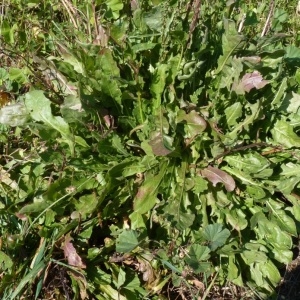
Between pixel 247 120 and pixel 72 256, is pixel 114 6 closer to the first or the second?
pixel 247 120

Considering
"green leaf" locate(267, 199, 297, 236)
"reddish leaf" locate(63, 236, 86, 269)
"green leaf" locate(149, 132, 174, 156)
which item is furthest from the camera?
"green leaf" locate(267, 199, 297, 236)

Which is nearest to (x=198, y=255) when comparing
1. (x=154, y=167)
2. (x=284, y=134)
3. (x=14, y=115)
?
(x=154, y=167)

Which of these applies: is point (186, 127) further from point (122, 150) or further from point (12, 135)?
point (12, 135)

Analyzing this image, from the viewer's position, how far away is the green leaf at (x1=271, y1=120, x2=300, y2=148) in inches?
90.0

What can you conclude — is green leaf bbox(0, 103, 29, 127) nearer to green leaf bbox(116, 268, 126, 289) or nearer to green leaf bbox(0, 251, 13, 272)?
green leaf bbox(0, 251, 13, 272)

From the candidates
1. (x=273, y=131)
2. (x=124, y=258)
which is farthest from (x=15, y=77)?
(x=273, y=131)

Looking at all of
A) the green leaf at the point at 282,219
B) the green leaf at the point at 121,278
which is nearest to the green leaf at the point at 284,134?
the green leaf at the point at 282,219

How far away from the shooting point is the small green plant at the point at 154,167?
7.03 ft

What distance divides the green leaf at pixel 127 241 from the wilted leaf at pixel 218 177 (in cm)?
38

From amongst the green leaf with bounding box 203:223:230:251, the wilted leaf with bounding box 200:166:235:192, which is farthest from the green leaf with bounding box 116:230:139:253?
the wilted leaf with bounding box 200:166:235:192

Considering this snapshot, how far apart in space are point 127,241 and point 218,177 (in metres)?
0.44

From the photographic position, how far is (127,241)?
2072mm

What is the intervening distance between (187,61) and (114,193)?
2.03 feet

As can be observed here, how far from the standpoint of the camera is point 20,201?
222 centimetres
